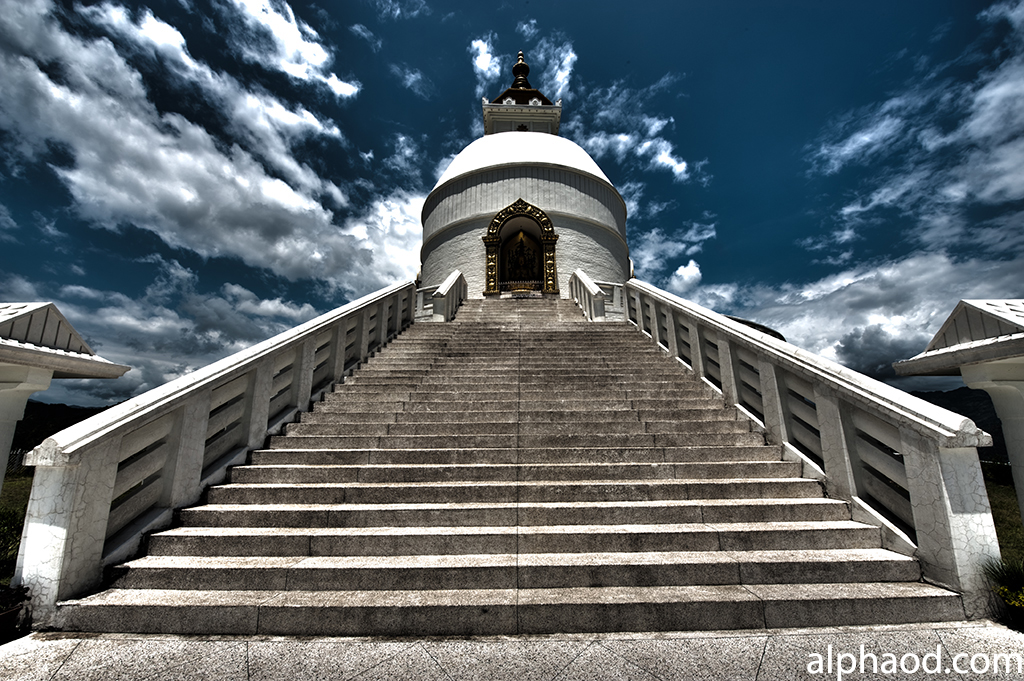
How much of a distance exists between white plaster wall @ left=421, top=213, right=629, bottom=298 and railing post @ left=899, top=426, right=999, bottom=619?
16.8 metres

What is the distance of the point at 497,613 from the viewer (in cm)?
290

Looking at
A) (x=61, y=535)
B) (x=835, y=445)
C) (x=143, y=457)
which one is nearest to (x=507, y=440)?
(x=835, y=445)

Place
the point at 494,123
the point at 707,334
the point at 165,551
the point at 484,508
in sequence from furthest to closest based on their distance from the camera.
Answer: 1. the point at 494,123
2. the point at 707,334
3. the point at 484,508
4. the point at 165,551

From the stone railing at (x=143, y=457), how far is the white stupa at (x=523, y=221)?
14.6 meters

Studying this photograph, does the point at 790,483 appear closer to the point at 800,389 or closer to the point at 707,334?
the point at 800,389

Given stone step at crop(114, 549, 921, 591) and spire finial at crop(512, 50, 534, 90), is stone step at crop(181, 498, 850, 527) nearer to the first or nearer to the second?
stone step at crop(114, 549, 921, 591)

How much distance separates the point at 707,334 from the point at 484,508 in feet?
15.2

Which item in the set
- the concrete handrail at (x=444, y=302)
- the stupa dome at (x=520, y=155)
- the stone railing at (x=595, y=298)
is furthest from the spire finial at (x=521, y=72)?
the concrete handrail at (x=444, y=302)

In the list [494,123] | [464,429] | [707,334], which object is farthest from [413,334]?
[494,123]

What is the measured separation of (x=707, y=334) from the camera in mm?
6773

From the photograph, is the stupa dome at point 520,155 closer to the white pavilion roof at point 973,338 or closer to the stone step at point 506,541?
the white pavilion roof at point 973,338

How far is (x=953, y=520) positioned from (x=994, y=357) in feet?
5.18

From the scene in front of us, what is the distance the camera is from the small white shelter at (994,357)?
3.68 metres

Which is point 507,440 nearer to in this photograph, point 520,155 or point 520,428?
point 520,428
